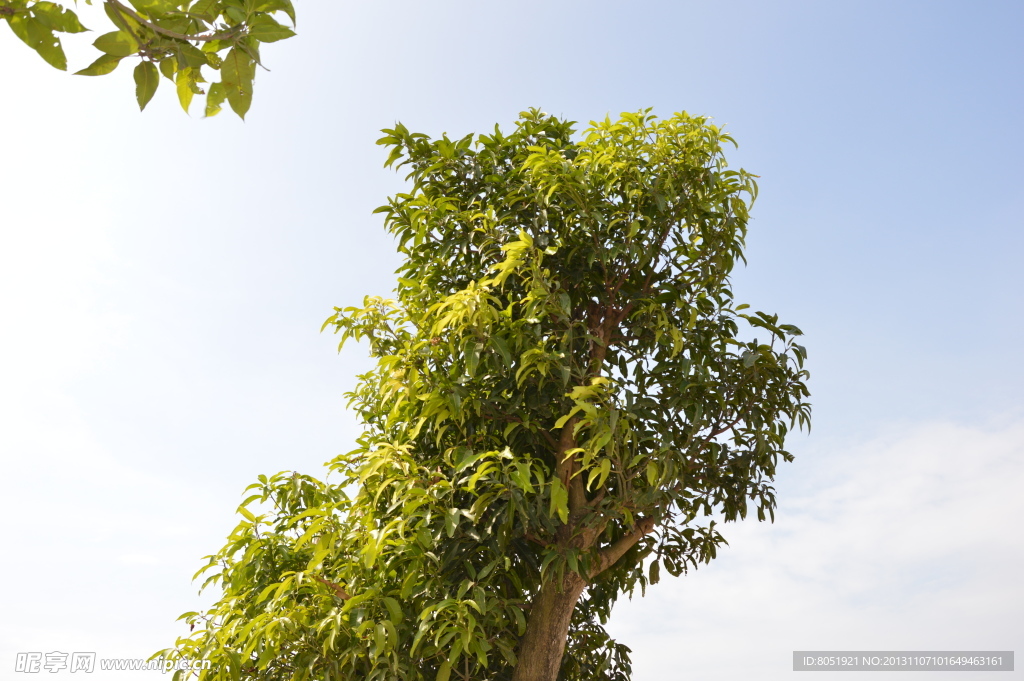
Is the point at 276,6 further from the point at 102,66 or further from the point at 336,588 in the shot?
the point at 336,588

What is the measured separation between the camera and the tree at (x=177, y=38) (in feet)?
4.20

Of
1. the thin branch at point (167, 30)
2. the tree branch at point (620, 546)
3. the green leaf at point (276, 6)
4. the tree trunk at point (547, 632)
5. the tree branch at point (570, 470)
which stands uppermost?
the green leaf at point (276, 6)

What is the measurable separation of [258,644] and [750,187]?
9.64ft

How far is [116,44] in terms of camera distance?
127 cm

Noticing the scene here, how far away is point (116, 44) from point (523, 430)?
→ 95.8 inches

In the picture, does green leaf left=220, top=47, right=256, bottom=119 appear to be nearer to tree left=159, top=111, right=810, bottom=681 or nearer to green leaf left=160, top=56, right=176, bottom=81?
green leaf left=160, top=56, right=176, bottom=81

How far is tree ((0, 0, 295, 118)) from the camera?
50.4 inches

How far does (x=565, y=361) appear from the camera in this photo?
10.8 ft

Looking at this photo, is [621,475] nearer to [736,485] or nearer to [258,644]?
→ [736,485]

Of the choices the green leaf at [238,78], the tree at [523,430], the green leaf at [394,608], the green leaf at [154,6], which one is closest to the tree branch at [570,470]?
the tree at [523,430]

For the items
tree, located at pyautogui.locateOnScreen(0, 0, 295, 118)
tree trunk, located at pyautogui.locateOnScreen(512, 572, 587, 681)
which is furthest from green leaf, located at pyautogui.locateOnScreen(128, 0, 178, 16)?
tree trunk, located at pyautogui.locateOnScreen(512, 572, 587, 681)

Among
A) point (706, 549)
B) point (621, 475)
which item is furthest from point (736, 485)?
A: point (621, 475)

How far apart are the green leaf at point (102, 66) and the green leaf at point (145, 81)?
0.04 metres

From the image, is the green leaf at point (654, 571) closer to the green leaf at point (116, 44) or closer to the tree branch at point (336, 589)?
the tree branch at point (336, 589)
